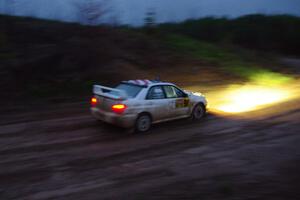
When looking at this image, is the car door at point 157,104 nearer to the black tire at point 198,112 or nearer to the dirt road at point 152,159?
the dirt road at point 152,159

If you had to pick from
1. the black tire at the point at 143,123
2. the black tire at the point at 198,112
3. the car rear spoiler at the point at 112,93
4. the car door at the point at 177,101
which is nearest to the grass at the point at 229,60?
the black tire at the point at 198,112

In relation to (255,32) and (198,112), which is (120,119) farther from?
(255,32)

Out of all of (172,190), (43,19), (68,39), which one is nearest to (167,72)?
(68,39)

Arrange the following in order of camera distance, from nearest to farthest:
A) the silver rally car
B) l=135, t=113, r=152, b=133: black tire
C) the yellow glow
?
the silver rally car, l=135, t=113, r=152, b=133: black tire, the yellow glow

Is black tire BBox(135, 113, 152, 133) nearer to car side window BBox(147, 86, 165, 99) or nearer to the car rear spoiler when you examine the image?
car side window BBox(147, 86, 165, 99)

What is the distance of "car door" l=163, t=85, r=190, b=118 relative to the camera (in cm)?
1333

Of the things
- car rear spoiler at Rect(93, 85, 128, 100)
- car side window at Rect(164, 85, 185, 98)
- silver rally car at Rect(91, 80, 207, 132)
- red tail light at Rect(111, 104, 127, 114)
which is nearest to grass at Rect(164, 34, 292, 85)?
car side window at Rect(164, 85, 185, 98)

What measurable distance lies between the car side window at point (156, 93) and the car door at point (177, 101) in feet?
0.68

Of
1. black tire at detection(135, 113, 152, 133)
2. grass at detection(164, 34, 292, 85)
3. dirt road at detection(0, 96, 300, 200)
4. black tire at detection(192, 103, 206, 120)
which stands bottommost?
dirt road at detection(0, 96, 300, 200)

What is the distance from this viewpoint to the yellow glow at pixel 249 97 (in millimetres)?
16781

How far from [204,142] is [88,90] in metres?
9.11

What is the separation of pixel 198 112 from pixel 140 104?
284 cm

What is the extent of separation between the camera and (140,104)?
12367mm

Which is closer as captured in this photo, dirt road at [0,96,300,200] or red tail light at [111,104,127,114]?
dirt road at [0,96,300,200]
